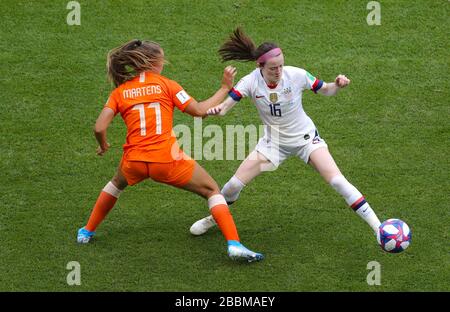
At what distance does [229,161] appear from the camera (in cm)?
1010

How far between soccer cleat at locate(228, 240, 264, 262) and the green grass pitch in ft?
0.40

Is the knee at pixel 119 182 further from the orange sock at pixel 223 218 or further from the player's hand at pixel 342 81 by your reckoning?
the player's hand at pixel 342 81

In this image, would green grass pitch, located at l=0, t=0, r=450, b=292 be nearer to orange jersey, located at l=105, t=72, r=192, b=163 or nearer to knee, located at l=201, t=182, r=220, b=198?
knee, located at l=201, t=182, r=220, b=198

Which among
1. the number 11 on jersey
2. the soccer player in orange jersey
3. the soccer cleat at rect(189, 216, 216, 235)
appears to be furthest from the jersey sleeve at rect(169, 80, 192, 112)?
the soccer cleat at rect(189, 216, 216, 235)

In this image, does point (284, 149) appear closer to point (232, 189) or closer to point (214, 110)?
point (232, 189)

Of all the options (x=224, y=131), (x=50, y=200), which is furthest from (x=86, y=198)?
(x=224, y=131)

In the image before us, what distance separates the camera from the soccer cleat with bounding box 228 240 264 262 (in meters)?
8.19

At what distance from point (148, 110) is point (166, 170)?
559 millimetres

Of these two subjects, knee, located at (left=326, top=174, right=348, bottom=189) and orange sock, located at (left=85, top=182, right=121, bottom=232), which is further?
orange sock, located at (left=85, top=182, right=121, bottom=232)

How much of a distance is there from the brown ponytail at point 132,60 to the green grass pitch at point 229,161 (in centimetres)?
161

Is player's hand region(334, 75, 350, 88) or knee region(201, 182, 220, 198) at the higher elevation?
player's hand region(334, 75, 350, 88)

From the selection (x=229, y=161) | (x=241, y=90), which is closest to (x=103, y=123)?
(x=241, y=90)

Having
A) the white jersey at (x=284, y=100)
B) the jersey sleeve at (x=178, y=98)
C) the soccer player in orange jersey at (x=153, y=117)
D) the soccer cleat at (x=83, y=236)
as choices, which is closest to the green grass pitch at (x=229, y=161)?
the soccer cleat at (x=83, y=236)

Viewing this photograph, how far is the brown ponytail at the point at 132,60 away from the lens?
26.9 feet
